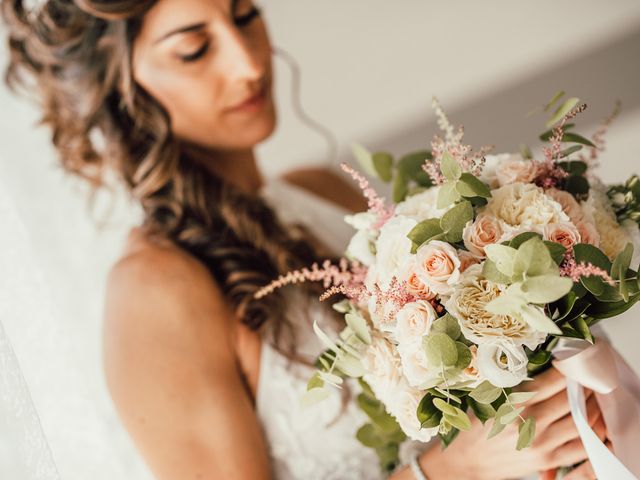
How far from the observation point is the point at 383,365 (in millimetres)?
856

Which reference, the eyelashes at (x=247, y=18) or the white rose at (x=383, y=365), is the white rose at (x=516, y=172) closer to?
the white rose at (x=383, y=365)

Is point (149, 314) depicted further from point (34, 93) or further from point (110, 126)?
point (34, 93)

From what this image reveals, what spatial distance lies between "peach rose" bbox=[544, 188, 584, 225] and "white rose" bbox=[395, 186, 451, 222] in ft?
0.48

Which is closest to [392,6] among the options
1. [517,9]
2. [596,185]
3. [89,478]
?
[517,9]

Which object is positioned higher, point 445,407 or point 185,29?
point 185,29

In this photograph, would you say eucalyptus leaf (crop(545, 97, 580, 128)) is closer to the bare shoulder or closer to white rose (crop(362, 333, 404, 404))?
white rose (crop(362, 333, 404, 404))

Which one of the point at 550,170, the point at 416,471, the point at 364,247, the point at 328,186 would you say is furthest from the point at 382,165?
the point at 328,186

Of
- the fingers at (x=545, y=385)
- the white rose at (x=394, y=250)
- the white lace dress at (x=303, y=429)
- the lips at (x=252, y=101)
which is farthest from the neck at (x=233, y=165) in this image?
the fingers at (x=545, y=385)

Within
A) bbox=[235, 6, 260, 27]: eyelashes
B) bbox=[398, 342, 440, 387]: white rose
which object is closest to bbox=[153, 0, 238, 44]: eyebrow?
bbox=[235, 6, 260, 27]: eyelashes

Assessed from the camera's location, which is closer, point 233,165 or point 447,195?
point 447,195

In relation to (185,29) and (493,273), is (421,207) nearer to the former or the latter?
(493,273)

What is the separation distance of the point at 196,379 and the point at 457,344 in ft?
1.71

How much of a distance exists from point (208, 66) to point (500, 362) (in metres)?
0.80

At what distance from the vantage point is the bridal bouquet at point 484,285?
74 cm
